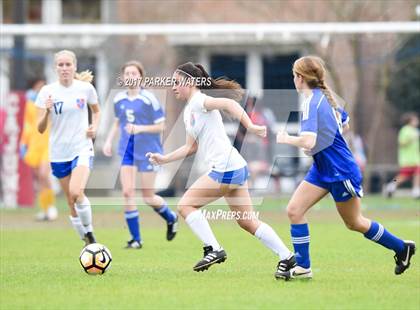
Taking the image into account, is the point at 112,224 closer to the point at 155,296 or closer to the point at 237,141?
the point at 237,141

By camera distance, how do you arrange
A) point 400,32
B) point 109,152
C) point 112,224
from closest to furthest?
point 109,152, point 112,224, point 400,32

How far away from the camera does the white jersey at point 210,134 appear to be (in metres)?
9.20

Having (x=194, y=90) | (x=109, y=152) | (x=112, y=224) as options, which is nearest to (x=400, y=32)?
(x=112, y=224)

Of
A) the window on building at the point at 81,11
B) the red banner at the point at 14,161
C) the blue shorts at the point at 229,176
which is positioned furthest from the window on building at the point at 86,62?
the blue shorts at the point at 229,176

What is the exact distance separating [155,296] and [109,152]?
441cm

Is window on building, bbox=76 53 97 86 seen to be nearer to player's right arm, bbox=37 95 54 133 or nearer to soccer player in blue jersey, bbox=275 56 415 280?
player's right arm, bbox=37 95 54 133

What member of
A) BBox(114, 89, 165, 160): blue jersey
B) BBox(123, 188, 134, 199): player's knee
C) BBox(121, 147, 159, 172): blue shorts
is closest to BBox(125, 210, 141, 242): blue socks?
BBox(123, 188, 134, 199): player's knee

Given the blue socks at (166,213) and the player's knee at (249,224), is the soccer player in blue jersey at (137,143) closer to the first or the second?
the blue socks at (166,213)

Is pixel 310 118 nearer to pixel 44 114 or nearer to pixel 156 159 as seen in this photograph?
pixel 156 159

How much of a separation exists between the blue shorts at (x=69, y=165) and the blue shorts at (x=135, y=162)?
1291mm

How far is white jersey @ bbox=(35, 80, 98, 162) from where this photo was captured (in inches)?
453

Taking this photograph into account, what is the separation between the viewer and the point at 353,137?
22078 mm

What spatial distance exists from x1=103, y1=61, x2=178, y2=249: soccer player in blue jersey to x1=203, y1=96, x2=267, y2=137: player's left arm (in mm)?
3639

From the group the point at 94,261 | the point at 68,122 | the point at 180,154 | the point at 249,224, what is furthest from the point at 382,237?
the point at 68,122
